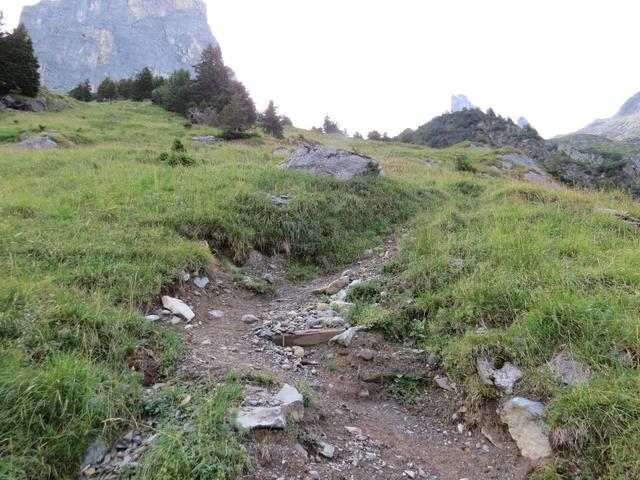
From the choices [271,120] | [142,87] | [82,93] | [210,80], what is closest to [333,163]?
[271,120]

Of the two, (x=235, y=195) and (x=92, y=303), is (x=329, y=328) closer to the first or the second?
(x=92, y=303)

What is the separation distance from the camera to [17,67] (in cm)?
3562

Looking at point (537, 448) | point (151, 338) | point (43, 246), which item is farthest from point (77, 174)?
point (537, 448)

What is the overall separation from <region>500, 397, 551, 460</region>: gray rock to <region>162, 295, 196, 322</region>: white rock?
4.16 metres

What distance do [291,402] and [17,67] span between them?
4609 centimetres

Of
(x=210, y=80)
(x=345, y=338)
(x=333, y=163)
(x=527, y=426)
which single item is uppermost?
(x=210, y=80)

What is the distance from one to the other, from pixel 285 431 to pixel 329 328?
91.5 inches

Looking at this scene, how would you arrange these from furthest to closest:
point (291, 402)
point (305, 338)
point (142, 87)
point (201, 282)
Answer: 1. point (142, 87)
2. point (201, 282)
3. point (305, 338)
4. point (291, 402)

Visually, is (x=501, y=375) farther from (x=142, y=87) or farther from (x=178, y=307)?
(x=142, y=87)

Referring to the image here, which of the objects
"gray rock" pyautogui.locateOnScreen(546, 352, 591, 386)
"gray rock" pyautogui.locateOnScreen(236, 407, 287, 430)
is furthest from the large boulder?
"gray rock" pyautogui.locateOnScreen(236, 407, 287, 430)

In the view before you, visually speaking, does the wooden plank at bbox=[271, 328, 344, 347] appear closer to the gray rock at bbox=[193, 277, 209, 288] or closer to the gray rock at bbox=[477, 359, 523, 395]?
the gray rock at bbox=[193, 277, 209, 288]

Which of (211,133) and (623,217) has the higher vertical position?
(211,133)

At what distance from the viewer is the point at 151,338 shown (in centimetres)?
459

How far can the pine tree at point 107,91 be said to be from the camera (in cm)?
5591
